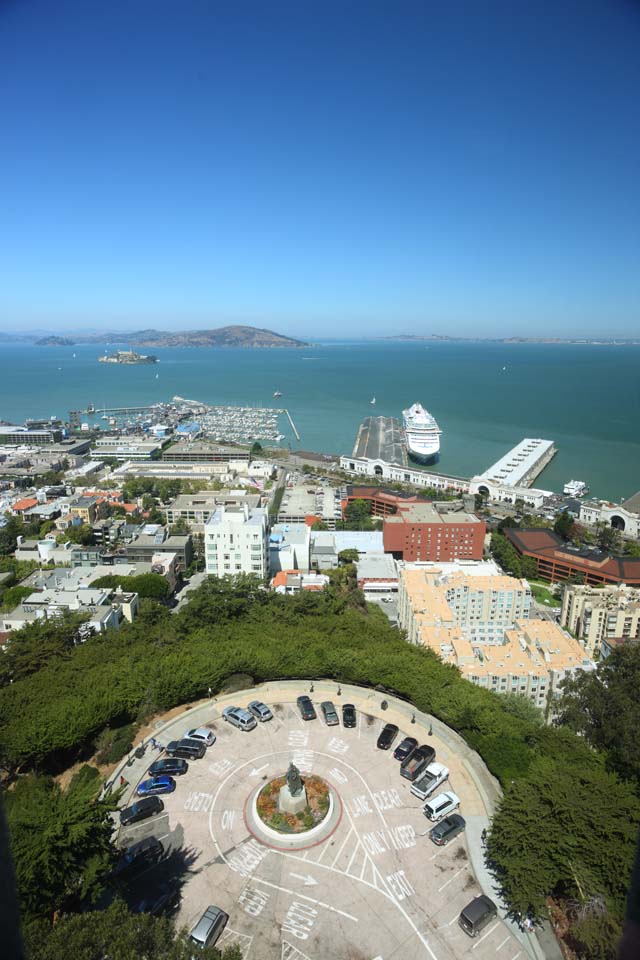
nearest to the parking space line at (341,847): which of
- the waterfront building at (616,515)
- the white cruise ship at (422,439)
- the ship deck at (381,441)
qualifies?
the waterfront building at (616,515)

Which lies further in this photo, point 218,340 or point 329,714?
point 218,340

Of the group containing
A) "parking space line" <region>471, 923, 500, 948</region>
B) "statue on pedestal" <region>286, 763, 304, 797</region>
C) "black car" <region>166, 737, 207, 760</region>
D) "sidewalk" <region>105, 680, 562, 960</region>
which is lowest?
"parking space line" <region>471, 923, 500, 948</region>

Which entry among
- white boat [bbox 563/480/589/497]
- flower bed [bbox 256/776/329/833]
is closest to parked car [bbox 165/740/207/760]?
flower bed [bbox 256/776/329/833]

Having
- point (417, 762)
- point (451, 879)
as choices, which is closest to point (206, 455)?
point (417, 762)

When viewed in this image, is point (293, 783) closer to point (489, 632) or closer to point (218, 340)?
point (489, 632)

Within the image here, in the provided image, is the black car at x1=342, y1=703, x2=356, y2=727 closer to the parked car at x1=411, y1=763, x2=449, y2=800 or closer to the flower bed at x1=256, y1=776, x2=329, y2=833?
the flower bed at x1=256, y1=776, x2=329, y2=833

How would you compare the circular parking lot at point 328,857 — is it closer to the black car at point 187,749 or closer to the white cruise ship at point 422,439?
the black car at point 187,749
